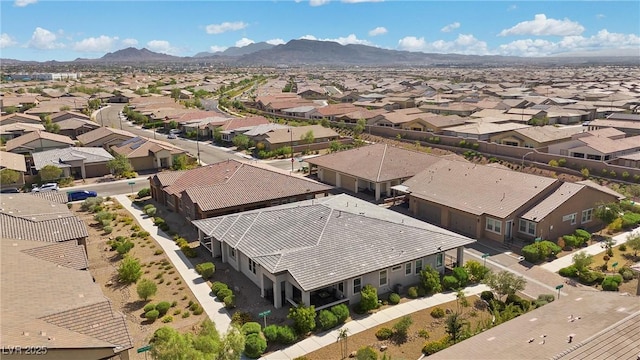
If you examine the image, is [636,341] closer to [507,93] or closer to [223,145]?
[223,145]

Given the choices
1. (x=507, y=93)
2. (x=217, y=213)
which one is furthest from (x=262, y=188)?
(x=507, y=93)

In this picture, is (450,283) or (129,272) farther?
(129,272)

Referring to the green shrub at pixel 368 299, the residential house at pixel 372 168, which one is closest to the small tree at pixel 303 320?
the green shrub at pixel 368 299

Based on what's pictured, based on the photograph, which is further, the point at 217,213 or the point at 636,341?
the point at 217,213

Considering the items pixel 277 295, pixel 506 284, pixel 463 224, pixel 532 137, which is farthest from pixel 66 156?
pixel 532 137

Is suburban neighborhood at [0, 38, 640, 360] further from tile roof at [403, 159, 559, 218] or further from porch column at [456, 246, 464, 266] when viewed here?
porch column at [456, 246, 464, 266]

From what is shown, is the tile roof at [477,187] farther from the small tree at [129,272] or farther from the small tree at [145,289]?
the small tree at [129,272]

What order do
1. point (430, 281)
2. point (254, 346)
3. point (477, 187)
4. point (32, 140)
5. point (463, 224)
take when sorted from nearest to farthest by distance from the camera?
1. point (254, 346)
2. point (430, 281)
3. point (463, 224)
4. point (477, 187)
5. point (32, 140)

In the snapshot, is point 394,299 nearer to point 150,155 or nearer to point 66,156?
point 150,155
